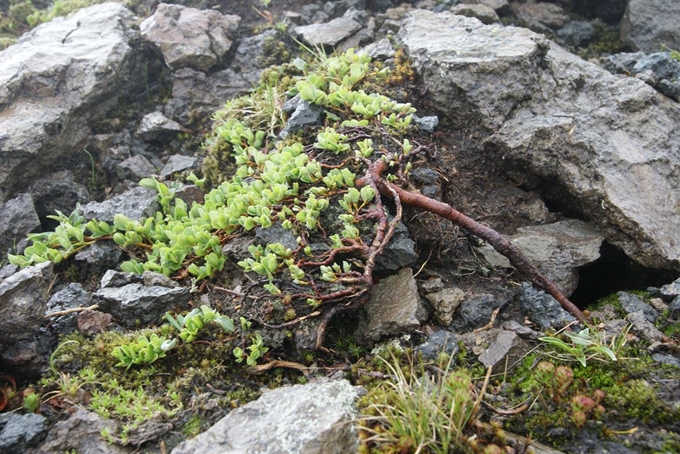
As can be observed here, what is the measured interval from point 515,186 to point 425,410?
2.96m

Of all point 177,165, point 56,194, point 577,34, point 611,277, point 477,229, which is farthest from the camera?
point 577,34

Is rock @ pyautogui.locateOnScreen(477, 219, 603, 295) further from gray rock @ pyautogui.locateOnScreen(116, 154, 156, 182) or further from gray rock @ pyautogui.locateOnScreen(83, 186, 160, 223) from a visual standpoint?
gray rock @ pyautogui.locateOnScreen(116, 154, 156, 182)

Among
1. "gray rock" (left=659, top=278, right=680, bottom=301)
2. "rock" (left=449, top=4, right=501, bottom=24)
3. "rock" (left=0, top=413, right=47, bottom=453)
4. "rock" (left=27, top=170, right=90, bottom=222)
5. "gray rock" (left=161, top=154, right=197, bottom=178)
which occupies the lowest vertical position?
"gray rock" (left=659, top=278, right=680, bottom=301)

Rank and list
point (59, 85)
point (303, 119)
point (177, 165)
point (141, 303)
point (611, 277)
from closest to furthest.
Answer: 1. point (141, 303)
2. point (611, 277)
3. point (303, 119)
4. point (177, 165)
5. point (59, 85)

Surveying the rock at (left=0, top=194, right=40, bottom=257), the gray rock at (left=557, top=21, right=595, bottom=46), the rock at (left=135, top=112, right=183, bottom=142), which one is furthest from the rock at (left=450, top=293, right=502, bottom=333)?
the gray rock at (left=557, top=21, right=595, bottom=46)

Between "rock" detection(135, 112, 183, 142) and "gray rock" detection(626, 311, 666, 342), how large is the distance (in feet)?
16.2

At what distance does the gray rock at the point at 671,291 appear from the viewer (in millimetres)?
3955

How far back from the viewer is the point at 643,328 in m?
3.56

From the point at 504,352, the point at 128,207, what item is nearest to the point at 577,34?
the point at 504,352

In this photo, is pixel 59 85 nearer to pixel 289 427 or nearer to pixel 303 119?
pixel 303 119

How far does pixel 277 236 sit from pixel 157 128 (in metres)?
2.70

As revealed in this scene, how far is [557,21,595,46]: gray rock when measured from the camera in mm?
6672

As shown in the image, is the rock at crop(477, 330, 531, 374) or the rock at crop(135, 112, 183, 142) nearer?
the rock at crop(477, 330, 531, 374)

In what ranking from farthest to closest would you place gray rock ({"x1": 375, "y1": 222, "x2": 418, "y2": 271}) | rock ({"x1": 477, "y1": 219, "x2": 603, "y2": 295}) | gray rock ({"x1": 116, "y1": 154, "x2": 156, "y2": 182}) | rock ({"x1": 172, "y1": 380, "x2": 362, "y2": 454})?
gray rock ({"x1": 116, "y1": 154, "x2": 156, "y2": 182}), rock ({"x1": 477, "y1": 219, "x2": 603, "y2": 295}), gray rock ({"x1": 375, "y1": 222, "x2": 418, "y2": 271}), rock ({"x1": 172, "y1": 380, "x2": 362, "y2": 454})
